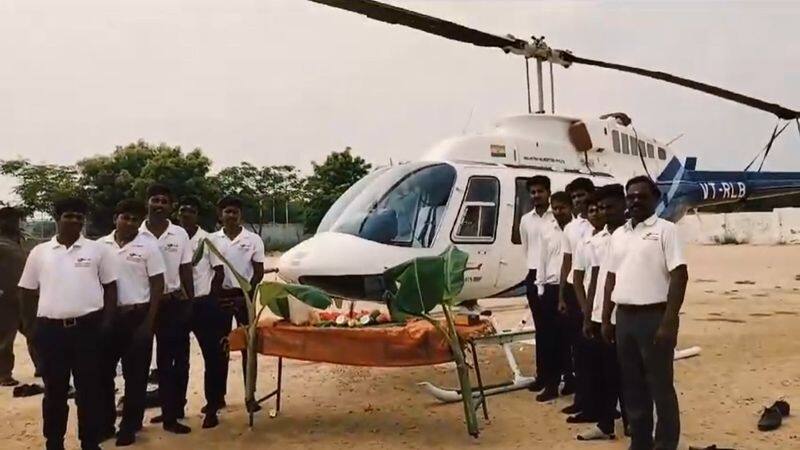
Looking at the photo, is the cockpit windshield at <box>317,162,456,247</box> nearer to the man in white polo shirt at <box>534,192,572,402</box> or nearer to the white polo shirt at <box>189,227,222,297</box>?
the man in white polo shirt at <box>534,192,572,402</box>

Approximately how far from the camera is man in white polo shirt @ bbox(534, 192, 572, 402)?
21.3ft

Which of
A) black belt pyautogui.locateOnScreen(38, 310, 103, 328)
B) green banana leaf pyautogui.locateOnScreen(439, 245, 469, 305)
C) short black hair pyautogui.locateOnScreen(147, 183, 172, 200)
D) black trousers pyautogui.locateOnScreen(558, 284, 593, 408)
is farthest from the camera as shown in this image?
black trousers pyautogui.locateOnScreen(558, 284, 593, 408)

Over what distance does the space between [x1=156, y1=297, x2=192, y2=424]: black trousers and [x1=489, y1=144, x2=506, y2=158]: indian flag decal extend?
400 centimetres

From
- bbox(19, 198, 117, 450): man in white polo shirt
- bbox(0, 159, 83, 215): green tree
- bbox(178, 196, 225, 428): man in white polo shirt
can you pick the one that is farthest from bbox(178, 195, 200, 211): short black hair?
bbox(0, 159, 83, 215): green tree

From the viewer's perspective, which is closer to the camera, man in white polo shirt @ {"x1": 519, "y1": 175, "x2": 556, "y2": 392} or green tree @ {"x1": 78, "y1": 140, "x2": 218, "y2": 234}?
man in white polo shirt @ {"x1": 519, "y1": 175, "x2": 556, "y2": 392}

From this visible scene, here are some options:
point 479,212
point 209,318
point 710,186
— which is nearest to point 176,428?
point 209,318

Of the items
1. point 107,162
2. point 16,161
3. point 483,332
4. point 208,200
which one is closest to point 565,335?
point 483,332

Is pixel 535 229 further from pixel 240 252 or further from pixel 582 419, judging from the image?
pixel 240 252

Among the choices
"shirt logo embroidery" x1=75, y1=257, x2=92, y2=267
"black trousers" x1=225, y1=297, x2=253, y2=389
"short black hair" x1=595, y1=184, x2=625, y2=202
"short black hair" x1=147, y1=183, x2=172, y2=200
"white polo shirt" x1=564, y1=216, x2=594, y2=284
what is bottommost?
"black trousers" x1=225, y1=297, x2=253, y2=389

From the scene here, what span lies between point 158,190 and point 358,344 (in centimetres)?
191

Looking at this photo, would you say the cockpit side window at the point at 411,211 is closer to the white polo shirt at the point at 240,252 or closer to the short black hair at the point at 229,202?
the white polo shirt at the point at 240,252

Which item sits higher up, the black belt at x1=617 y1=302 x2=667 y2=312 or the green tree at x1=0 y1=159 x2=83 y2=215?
the green tree at x1=0 y1=159 x2=83 y2=215

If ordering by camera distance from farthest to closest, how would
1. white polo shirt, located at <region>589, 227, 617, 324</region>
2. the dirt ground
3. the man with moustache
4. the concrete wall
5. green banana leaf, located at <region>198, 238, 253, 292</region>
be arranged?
1. the concrete wall
2. the man with moustache
3. green banana leaf, located at <region>198, 238, 253, 292</region>
4. the dirt ground
5. white polo shirt, located at <region>589, 227, 617, 324</region>

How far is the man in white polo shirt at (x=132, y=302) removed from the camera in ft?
17.2
